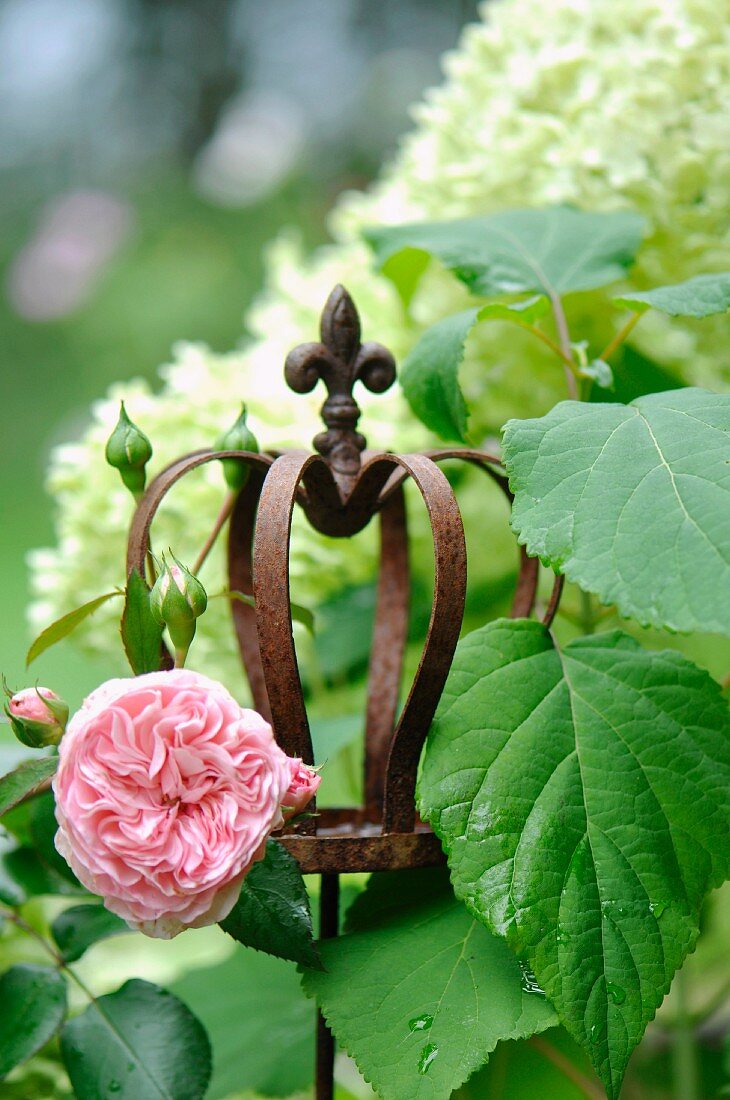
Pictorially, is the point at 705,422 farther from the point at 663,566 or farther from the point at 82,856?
the point at 82,856

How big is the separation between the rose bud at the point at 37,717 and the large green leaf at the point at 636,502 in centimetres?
23

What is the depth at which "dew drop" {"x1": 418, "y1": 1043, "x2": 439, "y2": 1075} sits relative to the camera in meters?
0.47

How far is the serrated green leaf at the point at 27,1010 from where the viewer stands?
22.5 inches

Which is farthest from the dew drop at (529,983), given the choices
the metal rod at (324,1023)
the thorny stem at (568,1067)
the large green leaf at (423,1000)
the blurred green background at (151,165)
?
the blurred green background at (151,165)

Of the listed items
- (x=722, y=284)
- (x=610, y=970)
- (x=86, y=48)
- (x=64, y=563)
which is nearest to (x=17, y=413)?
(x=86, y=48)

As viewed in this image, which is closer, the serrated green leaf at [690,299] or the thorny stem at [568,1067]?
the serrated green leaf at [690,299]

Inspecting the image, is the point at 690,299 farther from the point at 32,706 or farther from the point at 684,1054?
the point at 684,1054

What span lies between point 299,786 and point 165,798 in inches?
2.3

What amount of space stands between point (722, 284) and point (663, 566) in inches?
9.7

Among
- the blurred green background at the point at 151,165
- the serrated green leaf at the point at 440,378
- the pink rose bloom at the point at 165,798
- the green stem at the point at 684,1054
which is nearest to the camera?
the pink rose bloom at the point at 165,798

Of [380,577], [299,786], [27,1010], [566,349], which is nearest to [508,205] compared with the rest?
[566,349]

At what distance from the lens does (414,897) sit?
57cm

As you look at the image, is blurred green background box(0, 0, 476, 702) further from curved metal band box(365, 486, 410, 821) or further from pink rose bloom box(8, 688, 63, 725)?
pink rose bloom box(8, 688, 63, 725)

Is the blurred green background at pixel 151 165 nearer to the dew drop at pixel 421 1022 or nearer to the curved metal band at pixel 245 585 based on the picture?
the curved metal band at pixel 245 585
